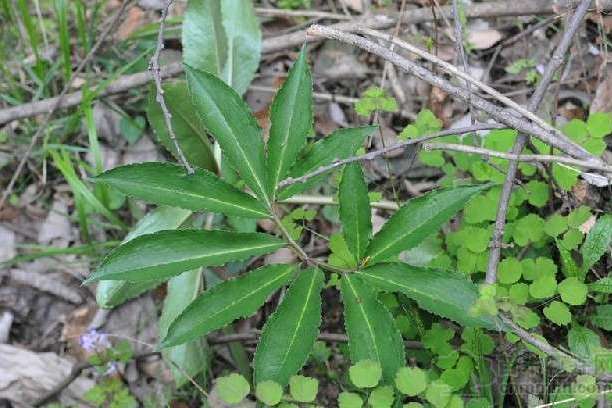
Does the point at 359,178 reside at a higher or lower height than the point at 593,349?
higher

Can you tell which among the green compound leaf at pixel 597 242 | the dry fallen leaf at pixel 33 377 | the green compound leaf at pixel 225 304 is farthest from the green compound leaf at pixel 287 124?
the dry fallen leaf at pixel 33 377

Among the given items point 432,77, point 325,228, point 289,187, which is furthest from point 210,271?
point 432,77

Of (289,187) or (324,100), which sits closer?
(289,187)

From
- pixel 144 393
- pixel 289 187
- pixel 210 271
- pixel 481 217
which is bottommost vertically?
pixel 144 393

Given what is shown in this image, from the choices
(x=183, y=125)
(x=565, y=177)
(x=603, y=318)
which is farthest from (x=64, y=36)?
(x=603, y=318)

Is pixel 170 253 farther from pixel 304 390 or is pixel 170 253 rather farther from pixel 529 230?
pixel 529 230

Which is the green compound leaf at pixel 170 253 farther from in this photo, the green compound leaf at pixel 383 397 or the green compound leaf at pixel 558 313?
the green compound leaf at pixel 558 313

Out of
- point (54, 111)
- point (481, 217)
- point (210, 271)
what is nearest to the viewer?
point (481, 217)

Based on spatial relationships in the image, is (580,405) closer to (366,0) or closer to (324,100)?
(324,100)
